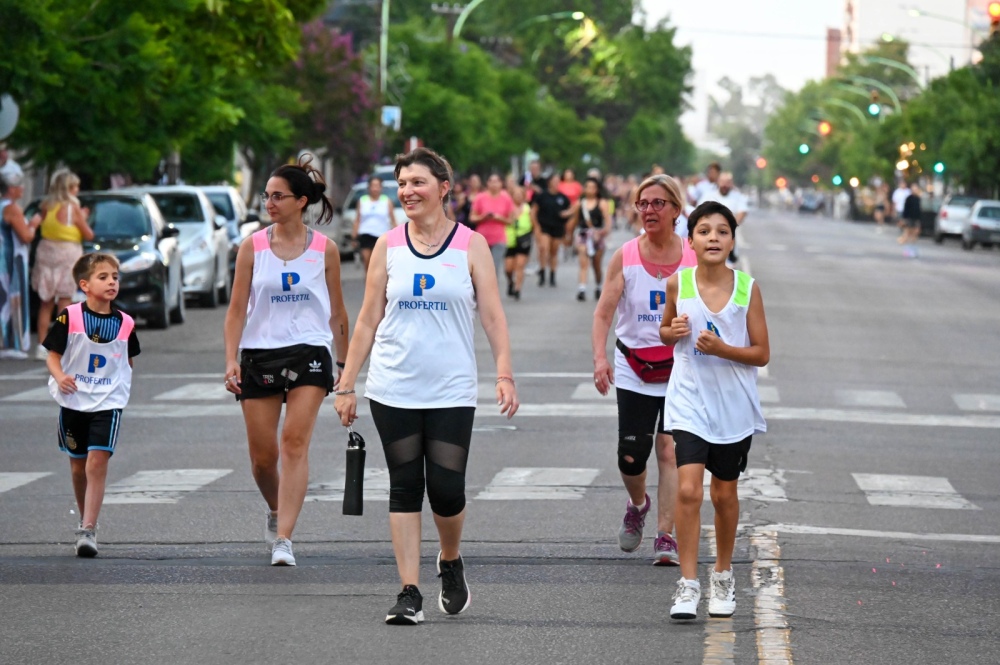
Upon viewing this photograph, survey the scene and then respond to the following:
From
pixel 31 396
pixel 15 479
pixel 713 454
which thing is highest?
pixel 713 454

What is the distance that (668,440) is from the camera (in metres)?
8.41

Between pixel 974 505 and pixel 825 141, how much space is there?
147238 mm

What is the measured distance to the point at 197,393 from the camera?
54.0ft

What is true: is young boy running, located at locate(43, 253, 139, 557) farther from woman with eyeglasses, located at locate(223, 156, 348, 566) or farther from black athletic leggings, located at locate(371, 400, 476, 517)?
black athletic leggings, located at locate(371, 400, 476, 517)

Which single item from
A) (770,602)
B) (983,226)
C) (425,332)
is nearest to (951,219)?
(983,226)

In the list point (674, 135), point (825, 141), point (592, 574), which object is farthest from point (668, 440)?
point (674, 135)

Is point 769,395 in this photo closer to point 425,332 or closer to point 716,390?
point 716,390

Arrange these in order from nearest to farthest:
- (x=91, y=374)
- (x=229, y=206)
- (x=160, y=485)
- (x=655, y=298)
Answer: (x=655, y=298) → (x=91, y=374) → (x=160, y=485) → (x=229, y=206)

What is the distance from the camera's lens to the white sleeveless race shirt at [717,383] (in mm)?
7242

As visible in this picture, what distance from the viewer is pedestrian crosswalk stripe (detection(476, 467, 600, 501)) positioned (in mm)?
10688

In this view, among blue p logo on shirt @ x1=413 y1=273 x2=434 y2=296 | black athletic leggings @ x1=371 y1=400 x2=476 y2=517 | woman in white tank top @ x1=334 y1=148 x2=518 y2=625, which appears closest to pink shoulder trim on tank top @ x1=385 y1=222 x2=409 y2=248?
woman in white tank top @ x1=334 y1=148 x2=518 y2=625

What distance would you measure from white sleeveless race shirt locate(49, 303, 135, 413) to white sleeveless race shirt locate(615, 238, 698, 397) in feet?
7.55

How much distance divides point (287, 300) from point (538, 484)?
119 inches

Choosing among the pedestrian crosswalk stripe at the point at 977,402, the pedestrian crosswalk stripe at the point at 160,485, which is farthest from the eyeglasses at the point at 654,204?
the pedestrian crosswalk stripe at the point at 977,402
